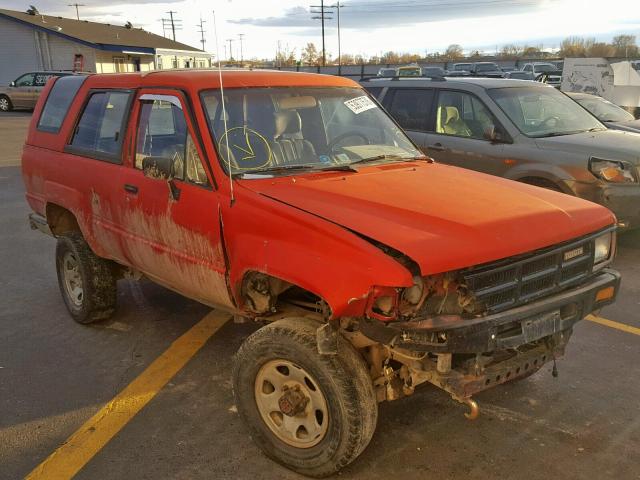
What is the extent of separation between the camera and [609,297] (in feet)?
10.7

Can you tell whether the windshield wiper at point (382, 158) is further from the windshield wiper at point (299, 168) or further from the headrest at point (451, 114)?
the headrest at point (451, 114)

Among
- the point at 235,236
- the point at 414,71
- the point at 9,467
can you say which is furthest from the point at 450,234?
the point at 414,71

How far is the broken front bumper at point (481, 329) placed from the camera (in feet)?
8.43

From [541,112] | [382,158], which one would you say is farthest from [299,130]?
[541,112]

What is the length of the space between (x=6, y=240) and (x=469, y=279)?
22.1 ft

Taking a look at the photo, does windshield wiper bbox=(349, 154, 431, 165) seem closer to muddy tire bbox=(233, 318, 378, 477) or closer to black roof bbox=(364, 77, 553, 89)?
muddy tire bbox=(233, 318, 378, 477)

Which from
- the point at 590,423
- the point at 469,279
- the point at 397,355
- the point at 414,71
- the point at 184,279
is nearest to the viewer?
the point at 469,279

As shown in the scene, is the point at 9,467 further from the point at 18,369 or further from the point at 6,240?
the point at 6,240

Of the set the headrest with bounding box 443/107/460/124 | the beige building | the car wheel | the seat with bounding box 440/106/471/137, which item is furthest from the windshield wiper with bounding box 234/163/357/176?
the beige building

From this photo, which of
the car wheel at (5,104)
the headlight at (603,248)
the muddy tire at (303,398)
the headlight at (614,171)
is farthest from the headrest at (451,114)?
the car wheel at (5,104)

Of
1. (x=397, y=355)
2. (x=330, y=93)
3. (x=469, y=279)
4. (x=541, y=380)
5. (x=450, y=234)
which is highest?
(x=330, y=93)

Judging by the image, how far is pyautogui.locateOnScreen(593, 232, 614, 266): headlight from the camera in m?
3.29

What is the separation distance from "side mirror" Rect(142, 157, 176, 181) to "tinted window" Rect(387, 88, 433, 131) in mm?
4732

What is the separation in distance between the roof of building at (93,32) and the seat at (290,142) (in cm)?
3563
